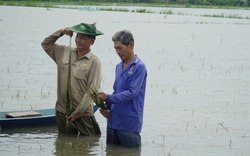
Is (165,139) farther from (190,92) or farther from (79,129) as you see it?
(190,92)

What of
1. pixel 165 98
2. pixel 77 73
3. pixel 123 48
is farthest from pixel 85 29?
pixel 165 98

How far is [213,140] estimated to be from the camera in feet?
28.3

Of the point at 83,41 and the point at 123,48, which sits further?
the point at 83,41

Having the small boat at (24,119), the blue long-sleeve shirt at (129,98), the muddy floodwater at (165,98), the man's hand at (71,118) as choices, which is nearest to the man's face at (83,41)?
the blue long-sleeve shirt at (129,98)

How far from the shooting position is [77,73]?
264 inches

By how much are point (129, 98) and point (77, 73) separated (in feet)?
3.37

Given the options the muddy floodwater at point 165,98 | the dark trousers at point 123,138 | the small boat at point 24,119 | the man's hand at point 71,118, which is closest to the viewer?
the dark trousers at point 123,138

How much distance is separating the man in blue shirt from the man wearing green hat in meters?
0.52

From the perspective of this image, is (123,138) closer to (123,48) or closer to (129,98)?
(129,98)

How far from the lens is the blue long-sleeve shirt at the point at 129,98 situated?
5934mm

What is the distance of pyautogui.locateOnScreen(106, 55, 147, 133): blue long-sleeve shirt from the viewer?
593 centimetres

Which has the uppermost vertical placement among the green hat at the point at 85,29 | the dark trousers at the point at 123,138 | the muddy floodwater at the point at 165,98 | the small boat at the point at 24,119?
the green hat at the point at 85,29

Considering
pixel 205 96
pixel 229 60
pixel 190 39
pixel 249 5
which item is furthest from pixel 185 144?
pixel 249 5

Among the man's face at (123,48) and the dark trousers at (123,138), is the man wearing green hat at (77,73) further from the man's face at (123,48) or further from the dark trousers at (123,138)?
the man's face at (123,48)
